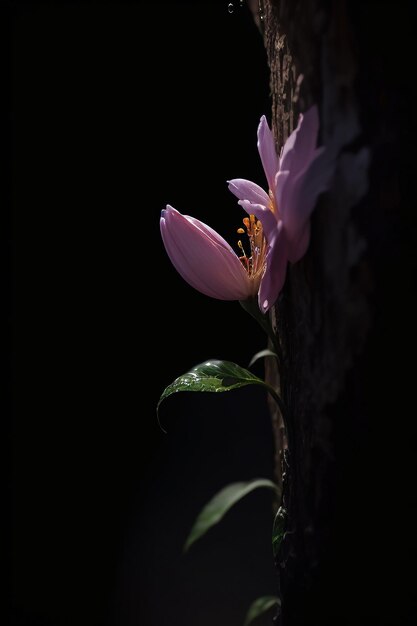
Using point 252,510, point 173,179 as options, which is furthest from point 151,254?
point 252,510

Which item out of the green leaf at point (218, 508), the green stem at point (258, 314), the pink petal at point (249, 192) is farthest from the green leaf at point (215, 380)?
the green leaf at point (218, 508)

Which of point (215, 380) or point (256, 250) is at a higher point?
point (256, 250)

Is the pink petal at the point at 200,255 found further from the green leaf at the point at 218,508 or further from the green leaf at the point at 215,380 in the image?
the green leaf at the point at 218,508

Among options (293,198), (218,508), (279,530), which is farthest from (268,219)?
(218,508)

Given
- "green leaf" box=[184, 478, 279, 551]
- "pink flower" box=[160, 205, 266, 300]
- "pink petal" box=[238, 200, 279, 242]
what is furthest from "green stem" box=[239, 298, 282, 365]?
"green leaf" box=[184, 478, 279, 551]

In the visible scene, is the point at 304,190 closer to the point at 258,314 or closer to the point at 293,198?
the point at 293,198

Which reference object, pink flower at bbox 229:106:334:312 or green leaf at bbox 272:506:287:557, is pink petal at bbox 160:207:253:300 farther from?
green leaf at bbox 272:506:287:557
